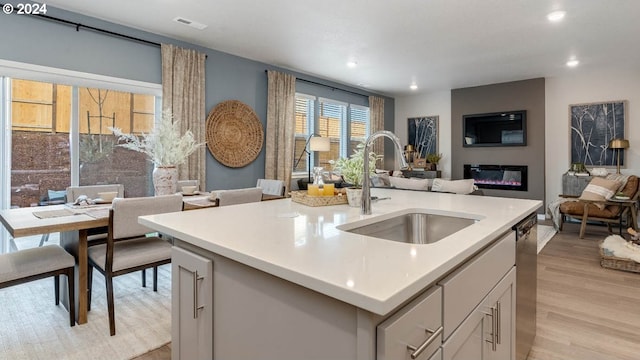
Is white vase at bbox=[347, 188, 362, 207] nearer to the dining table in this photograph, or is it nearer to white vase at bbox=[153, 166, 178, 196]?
the dining table

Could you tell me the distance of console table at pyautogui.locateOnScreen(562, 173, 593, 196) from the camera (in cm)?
581

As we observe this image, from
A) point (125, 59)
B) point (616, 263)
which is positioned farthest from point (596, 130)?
point (125, 59)

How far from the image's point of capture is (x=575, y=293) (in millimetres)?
2941

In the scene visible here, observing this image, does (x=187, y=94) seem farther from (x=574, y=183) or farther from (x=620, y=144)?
(x=620, y=144)

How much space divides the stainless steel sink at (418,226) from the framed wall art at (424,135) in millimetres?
6563

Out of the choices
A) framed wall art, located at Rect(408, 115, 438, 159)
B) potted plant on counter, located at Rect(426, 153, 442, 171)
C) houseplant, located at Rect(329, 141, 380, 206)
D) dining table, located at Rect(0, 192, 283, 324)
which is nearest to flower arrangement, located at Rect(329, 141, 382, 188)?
houseplant, located at Rect(329, 141, 380, 206)

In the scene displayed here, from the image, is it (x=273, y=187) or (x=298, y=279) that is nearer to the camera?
(x=298, y=279)

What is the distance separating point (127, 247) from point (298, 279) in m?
2.18

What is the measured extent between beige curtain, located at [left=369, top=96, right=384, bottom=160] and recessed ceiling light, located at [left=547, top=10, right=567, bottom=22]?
420cm

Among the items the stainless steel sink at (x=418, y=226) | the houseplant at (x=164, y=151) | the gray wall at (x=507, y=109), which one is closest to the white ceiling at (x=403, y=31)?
the gray wall at (x=507, y=109)

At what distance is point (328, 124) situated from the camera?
7.01m

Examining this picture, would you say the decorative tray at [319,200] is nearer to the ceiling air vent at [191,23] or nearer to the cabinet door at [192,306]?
the cabinet door at [192,306]

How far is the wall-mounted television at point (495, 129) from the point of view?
6.82 meters

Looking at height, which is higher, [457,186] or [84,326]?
[457,186]
